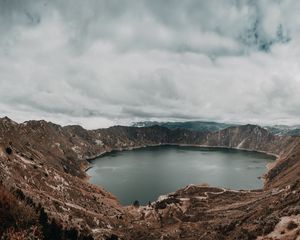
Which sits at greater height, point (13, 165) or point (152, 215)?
point (13, 165)

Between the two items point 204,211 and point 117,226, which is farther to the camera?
point 204,211

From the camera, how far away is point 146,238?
119062 millimetres

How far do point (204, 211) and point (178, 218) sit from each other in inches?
538

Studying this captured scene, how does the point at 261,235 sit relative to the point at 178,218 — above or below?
above

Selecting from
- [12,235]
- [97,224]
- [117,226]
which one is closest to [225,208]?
[117,226]

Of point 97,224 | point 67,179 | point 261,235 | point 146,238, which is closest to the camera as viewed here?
point 261,235

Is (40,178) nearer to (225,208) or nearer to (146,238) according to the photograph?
(146,238)

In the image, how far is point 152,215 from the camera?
170 m

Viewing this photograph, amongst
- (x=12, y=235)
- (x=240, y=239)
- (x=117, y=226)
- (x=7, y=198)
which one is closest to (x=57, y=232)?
(x=7, y=198)

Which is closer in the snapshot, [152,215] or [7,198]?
[7,198]

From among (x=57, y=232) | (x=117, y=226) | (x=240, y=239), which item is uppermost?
(x=240, y=239)

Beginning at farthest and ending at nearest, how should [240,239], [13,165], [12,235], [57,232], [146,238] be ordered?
[13,165] → [146,238] → [57,232] → [240,239] → [12,235]

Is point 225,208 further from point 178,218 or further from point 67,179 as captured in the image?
point 67,179

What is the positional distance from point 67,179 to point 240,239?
142 metres
